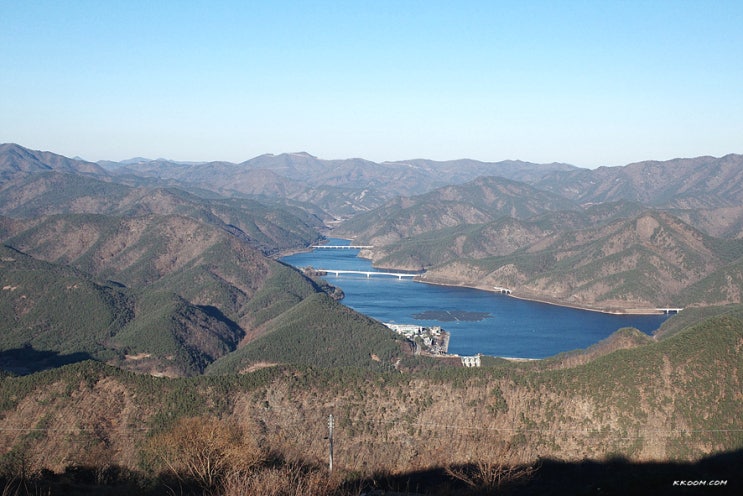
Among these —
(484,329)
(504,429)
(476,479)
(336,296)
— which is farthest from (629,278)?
(476,479)

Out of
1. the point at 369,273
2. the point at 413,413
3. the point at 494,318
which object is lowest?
the point at 494,318

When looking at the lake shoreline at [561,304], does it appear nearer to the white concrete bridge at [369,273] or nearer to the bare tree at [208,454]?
the white concrete bridge at [369,273]

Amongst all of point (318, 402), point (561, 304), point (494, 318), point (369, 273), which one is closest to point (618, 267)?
point (561, 304)

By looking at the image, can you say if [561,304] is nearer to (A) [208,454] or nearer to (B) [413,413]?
(B) [413,413]

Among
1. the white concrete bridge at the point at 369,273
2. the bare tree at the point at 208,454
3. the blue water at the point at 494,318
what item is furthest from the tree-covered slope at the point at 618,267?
the bare tree at the point at 208,454

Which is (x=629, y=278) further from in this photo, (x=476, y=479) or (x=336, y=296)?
(x=476, y=479)

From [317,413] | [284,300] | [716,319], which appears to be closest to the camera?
[317,413]

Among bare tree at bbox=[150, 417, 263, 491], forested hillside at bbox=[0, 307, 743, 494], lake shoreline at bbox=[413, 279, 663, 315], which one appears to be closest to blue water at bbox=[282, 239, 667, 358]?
lake shoreline at bbox=[413, 279, 663, 315]

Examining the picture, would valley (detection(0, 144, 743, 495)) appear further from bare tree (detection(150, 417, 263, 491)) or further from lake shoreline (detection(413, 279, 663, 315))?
lake shoreline (detection(413, 279, 663, 315))
